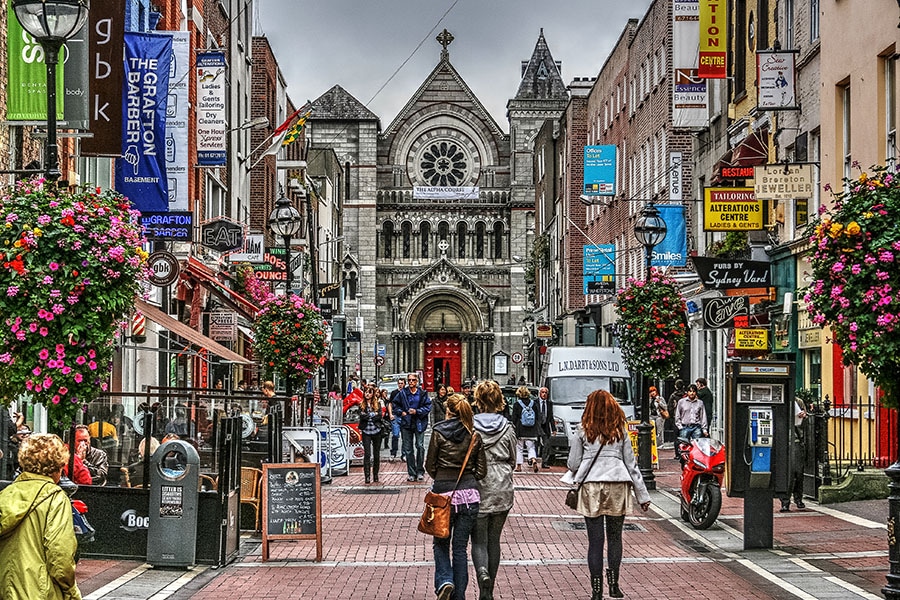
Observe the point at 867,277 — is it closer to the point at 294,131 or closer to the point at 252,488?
the point at 252,488

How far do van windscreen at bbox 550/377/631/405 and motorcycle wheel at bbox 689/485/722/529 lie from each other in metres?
13.3

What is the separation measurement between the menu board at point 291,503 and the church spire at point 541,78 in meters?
74.3

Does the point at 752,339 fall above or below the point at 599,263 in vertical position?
below

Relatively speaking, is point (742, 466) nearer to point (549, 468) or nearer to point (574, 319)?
point (549, 468)

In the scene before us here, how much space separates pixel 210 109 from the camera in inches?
1126

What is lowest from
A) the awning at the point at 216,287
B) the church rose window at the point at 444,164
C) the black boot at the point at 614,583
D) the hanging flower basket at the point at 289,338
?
the black boot at the point at 614,583

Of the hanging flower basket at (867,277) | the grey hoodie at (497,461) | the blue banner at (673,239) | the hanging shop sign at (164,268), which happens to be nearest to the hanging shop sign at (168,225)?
the hanging shop sign at (164,268)

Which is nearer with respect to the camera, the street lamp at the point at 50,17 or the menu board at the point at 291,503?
the street lamp at the point at 50,17

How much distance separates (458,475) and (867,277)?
12.1 ft

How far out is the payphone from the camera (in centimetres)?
1480

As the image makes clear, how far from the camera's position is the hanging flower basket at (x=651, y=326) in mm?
25125

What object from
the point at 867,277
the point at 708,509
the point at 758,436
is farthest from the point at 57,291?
the point at 708,509

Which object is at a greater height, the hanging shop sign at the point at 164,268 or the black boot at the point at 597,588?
the hanging shop sign at the point at 164,268

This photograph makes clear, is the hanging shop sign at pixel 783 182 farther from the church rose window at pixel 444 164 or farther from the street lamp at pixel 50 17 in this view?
the church rose window at pixel 444 164
